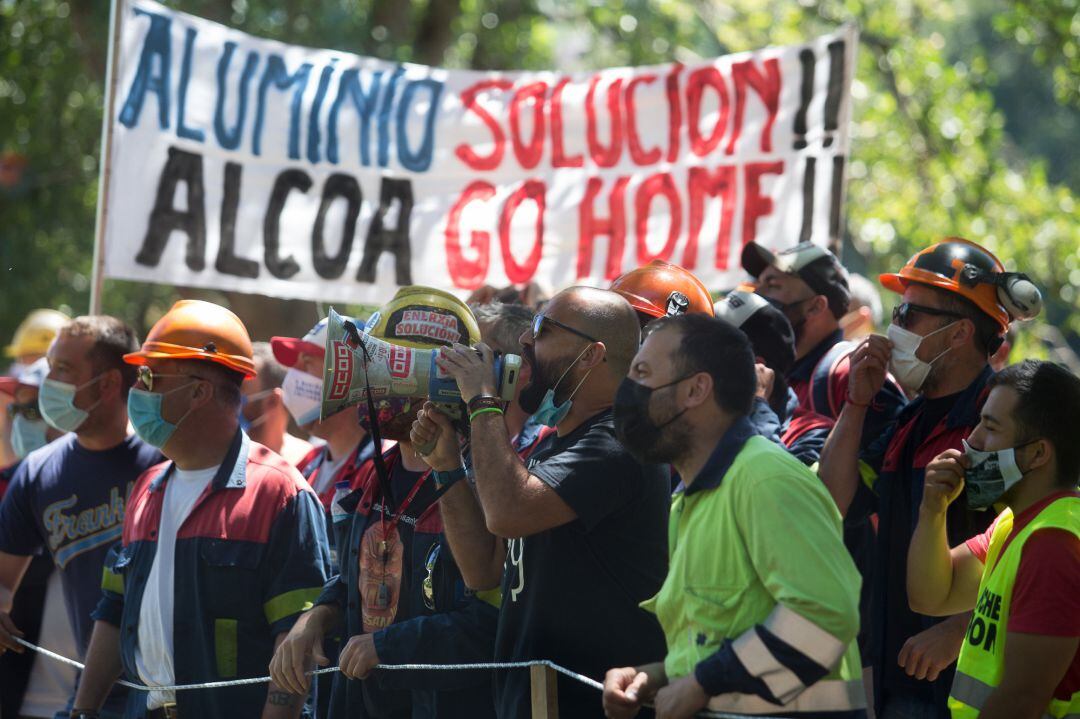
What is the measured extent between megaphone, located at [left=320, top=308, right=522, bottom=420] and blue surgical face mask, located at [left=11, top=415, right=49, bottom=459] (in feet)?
12.2

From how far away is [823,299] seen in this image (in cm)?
568

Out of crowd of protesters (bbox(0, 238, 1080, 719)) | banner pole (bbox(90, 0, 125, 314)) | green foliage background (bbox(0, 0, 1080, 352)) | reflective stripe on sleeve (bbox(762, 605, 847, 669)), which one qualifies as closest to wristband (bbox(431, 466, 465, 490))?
crowd of protesters (bbox(0, 238, 1080, 719))

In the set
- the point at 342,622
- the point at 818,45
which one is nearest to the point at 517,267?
the point at 818,45

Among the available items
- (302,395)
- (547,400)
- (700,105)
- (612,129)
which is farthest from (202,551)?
(700,105)

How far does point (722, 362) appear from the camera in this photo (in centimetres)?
347

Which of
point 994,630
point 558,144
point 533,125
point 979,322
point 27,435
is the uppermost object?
point 533,125

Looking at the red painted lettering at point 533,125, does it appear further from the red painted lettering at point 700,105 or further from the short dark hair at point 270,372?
the short dark hair at point 270,372

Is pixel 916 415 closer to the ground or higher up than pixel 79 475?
higher up

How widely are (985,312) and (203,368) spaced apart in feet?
8.96

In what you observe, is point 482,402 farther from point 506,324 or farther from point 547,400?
point 506,324

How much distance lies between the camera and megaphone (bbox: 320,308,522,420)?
4.21m

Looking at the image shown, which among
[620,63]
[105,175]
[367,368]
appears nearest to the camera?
[367,368]

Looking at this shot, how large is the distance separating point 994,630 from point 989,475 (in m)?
0.43

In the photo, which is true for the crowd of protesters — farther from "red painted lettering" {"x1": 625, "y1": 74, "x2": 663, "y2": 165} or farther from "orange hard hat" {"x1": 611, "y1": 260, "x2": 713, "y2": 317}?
"red painted lettering" {"x1": 625, "y1": 74, "x2": 663, "y2": 165}
